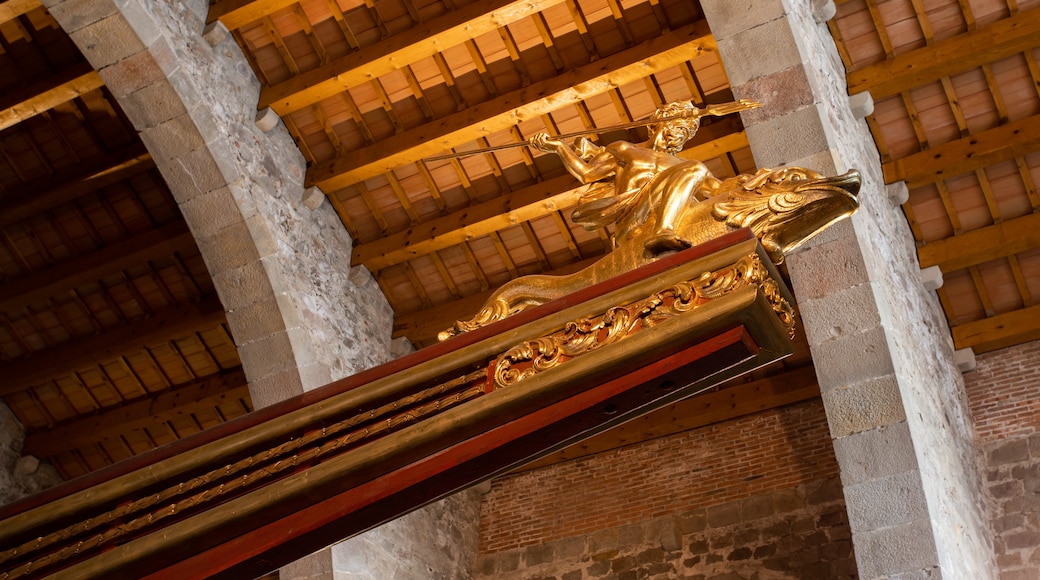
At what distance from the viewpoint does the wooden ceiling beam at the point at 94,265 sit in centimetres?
828

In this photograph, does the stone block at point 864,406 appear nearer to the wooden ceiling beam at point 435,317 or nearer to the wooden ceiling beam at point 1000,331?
the wooden ceiling beam at point 1000,331

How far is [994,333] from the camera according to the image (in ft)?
26.8

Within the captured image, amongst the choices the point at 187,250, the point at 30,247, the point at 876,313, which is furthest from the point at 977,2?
the point at 30,247

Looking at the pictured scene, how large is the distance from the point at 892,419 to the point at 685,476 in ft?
11.4

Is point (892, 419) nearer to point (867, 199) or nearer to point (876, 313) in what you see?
point (876, 313)

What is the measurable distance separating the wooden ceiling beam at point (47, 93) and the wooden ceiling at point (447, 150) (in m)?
0.01

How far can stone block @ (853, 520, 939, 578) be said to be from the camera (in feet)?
16.2

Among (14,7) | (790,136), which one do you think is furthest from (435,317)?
(790,136)

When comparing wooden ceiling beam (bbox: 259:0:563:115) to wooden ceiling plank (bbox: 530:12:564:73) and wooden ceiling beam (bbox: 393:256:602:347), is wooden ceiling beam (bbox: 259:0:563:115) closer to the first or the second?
wooden ceiling plank (bbox: 530:12:564:73)

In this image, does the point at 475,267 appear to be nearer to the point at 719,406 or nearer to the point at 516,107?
the point at 516,107

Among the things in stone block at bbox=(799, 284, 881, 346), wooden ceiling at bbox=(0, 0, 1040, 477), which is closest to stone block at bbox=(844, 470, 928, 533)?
stone block at bbox=(799, 284, 881, 346)

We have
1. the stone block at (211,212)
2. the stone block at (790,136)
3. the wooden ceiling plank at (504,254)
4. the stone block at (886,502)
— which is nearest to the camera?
the stone block at (886,502)

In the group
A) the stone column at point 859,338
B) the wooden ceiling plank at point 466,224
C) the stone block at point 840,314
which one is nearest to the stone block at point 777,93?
the stone column at point 859,338

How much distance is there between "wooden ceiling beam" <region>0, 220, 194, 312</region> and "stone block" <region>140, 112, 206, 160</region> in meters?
1.36
